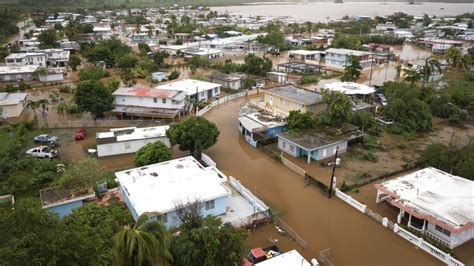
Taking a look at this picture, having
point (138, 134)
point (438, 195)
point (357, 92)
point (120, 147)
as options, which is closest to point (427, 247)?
point (438, 195)

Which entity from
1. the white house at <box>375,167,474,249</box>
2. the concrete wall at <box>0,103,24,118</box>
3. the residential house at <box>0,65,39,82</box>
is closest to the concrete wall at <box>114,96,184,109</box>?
the concrete wall at <box>0,103,24,118</box>

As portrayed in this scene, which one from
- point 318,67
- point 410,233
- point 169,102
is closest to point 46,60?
point 169,102

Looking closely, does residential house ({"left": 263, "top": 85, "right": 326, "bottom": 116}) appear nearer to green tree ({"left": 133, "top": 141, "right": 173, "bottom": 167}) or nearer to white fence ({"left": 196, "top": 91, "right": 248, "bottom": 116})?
white fence ({"left": 196, "top": 91, "right": 248, "bottom": 116})

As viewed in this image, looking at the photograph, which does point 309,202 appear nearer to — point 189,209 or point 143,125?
point 189,209

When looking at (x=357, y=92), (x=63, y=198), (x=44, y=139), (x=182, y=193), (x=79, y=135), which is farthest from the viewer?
(x=357, y=92)

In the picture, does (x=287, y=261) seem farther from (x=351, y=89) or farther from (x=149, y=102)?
(x=351, y=89)

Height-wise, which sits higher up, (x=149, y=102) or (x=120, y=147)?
(x=149, y=102)
